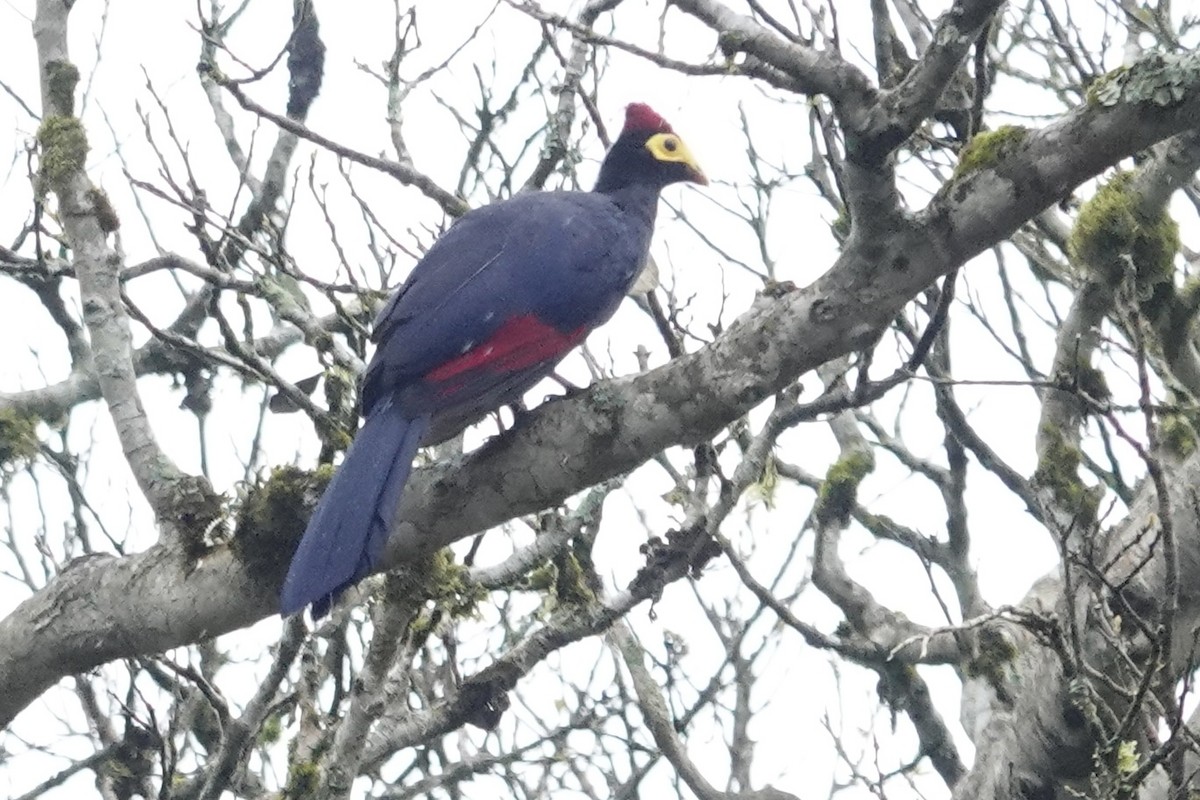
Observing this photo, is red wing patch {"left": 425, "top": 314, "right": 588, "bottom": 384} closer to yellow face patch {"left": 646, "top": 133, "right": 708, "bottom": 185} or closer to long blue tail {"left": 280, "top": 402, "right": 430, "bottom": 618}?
long blue tail {"left": 280, "top": 402, "right": 430, "bottom": 618}

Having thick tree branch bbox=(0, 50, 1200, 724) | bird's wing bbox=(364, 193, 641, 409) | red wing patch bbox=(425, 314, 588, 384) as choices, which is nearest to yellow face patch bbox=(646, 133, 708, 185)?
bird's wing bbox=(364, 193, 641, 409)

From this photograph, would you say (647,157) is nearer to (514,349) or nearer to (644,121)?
(644,121)

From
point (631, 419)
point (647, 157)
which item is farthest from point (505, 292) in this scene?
point (647, 157)

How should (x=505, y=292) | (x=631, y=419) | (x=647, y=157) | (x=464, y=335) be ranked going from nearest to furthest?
(x=631, y=419) → (x=464, y=335) → (x=505, y=292) → (x=647, y=157)

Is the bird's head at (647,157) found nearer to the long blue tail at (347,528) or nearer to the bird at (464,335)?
the bird at (464,335)

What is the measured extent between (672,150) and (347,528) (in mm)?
2313

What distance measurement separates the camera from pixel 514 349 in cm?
374

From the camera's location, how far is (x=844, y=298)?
2.93 meters

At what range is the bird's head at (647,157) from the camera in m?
4.86

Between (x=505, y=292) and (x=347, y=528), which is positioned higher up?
(x=505, y=292)

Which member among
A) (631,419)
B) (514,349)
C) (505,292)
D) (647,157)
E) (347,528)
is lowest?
(631,419)

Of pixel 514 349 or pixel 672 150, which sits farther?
pixel 672 150

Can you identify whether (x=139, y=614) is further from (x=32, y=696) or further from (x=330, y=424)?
(x=330, y=424)

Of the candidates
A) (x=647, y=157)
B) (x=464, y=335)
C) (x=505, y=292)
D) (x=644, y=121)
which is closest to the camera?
(x=464, y=335)
